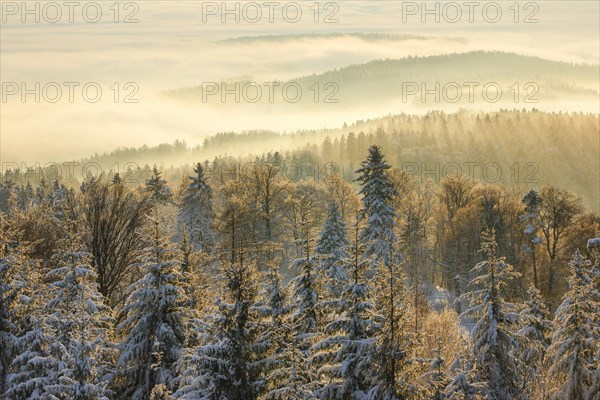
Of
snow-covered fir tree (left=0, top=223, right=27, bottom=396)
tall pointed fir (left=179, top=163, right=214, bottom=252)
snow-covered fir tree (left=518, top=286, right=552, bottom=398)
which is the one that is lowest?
snow-covered fir tree (left=518, top=286, right=552, bottom=398)

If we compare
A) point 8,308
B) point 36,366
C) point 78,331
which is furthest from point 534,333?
point 8,308

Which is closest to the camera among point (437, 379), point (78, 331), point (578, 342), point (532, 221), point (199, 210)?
point (437, 379)

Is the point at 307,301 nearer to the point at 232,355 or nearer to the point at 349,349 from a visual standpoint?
the point at 349,349

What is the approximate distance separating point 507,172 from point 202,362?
7029 inches

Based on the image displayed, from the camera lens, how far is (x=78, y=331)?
68.5ft

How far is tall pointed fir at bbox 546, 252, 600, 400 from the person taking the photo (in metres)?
23.4

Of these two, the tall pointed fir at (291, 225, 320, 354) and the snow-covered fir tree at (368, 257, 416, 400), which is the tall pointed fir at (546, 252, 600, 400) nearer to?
the snow-covered fir tree at (368, 257, 416, 400)

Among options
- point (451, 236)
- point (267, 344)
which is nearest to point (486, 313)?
point (267, 344)

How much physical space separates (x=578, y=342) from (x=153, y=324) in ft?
51.8

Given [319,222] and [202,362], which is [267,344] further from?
[319,222]

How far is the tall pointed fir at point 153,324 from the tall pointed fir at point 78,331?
868 mm

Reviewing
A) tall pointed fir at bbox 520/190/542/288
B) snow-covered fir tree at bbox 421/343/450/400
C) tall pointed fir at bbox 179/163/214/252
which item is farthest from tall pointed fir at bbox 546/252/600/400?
tall pointed fir at bbox 179/163/214/252

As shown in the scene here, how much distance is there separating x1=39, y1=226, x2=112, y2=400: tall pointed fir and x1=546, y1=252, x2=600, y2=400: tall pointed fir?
655 inches

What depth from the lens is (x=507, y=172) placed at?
185500mm
